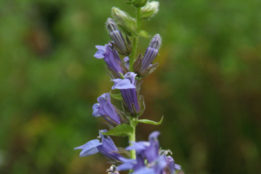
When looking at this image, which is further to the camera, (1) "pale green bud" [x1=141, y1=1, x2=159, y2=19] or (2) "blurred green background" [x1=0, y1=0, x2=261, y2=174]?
(2) "blurred green background" [x1=0, y1=0, x2=261, y2=174]

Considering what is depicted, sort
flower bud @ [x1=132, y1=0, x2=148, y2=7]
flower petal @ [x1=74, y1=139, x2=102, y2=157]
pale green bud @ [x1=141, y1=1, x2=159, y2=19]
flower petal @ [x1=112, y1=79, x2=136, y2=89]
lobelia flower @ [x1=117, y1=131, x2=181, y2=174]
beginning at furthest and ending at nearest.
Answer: pale green bud @ [x1=141, y1=1, x2=159, y2=19], flower bud @ [x1=132, y1=0, x2=148, y2=7], flower petal @ [x1=74, y1=139, x2=102, y2=157], flower petal @ [x1=112, y1=79, x2=136, y2=89], lobelia flower @ [x1=117, y1=131, x2=181, y2=174]

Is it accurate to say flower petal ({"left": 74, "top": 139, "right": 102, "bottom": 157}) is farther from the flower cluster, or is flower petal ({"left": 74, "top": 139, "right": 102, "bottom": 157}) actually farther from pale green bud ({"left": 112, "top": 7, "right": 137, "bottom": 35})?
pale green bud ({"left": 112, "top": 7, "right": 137, "bottom": 35})

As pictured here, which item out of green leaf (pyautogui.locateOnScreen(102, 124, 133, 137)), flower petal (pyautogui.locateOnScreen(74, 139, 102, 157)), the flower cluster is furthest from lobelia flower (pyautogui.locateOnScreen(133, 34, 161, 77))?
flower petal (pyautogui.locateOnScreen(74, 139, 102, 157))

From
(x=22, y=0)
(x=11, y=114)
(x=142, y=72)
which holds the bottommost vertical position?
(x=11, y=114)

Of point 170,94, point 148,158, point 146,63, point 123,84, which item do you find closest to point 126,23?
point 146,63

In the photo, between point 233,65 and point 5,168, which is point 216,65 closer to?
point 233,65

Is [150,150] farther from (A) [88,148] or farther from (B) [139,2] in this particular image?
(B) [139,2]

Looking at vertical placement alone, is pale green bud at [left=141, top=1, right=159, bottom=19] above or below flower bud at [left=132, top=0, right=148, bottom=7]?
below

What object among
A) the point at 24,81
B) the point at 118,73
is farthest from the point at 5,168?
the point at 118,73

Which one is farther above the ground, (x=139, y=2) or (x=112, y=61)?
(x=139, y=2)
